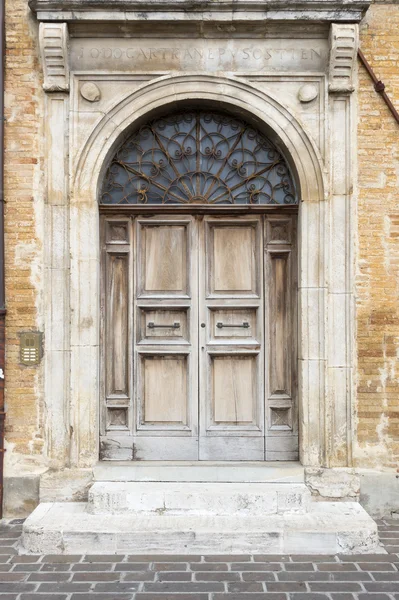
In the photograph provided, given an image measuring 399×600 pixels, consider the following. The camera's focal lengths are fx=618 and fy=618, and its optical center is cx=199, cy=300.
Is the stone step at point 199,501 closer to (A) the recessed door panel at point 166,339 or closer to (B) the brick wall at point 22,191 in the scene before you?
(A) the recessed door panel at point 166,339

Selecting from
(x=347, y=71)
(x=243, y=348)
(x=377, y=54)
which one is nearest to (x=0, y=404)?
(x=243, y=348)

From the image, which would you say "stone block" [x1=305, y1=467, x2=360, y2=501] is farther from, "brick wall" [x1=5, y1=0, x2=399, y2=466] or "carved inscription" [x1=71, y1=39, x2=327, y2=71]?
"carved inscription" [x1=71, y1=39, x2=327, y2=71]

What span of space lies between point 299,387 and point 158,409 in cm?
145

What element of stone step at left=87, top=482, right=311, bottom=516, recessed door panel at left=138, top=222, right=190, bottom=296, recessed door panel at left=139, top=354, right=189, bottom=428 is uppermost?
recessed door panel at left=138, top=222, right=190, bottom=296

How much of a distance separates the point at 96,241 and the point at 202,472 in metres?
2.48

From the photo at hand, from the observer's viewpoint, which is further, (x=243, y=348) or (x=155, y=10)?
(x=243, y=348)

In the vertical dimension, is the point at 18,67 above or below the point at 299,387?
above

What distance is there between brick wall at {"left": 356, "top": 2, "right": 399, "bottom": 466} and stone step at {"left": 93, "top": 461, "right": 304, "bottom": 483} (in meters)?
0.83

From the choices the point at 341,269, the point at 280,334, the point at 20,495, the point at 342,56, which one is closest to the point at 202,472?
the point at 280,334

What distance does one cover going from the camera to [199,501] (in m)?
5.52

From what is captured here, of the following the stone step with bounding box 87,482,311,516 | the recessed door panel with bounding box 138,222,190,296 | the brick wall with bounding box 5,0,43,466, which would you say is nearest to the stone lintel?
the brick wall with bounding box 5,0,43,466

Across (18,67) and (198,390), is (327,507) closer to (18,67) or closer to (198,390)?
(198,390)

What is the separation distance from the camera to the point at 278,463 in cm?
619

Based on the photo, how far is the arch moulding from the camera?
19.7 feet
